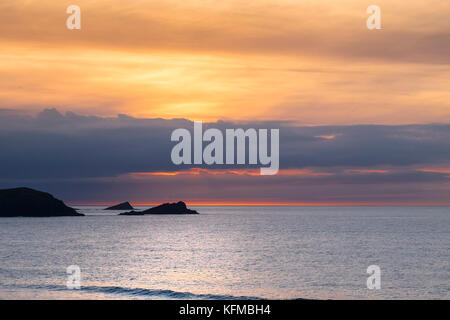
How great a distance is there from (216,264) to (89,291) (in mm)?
31098

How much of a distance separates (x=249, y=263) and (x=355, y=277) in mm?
19565

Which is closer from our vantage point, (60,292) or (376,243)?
(60,292)

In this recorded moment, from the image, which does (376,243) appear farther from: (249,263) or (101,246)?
(101,246)
